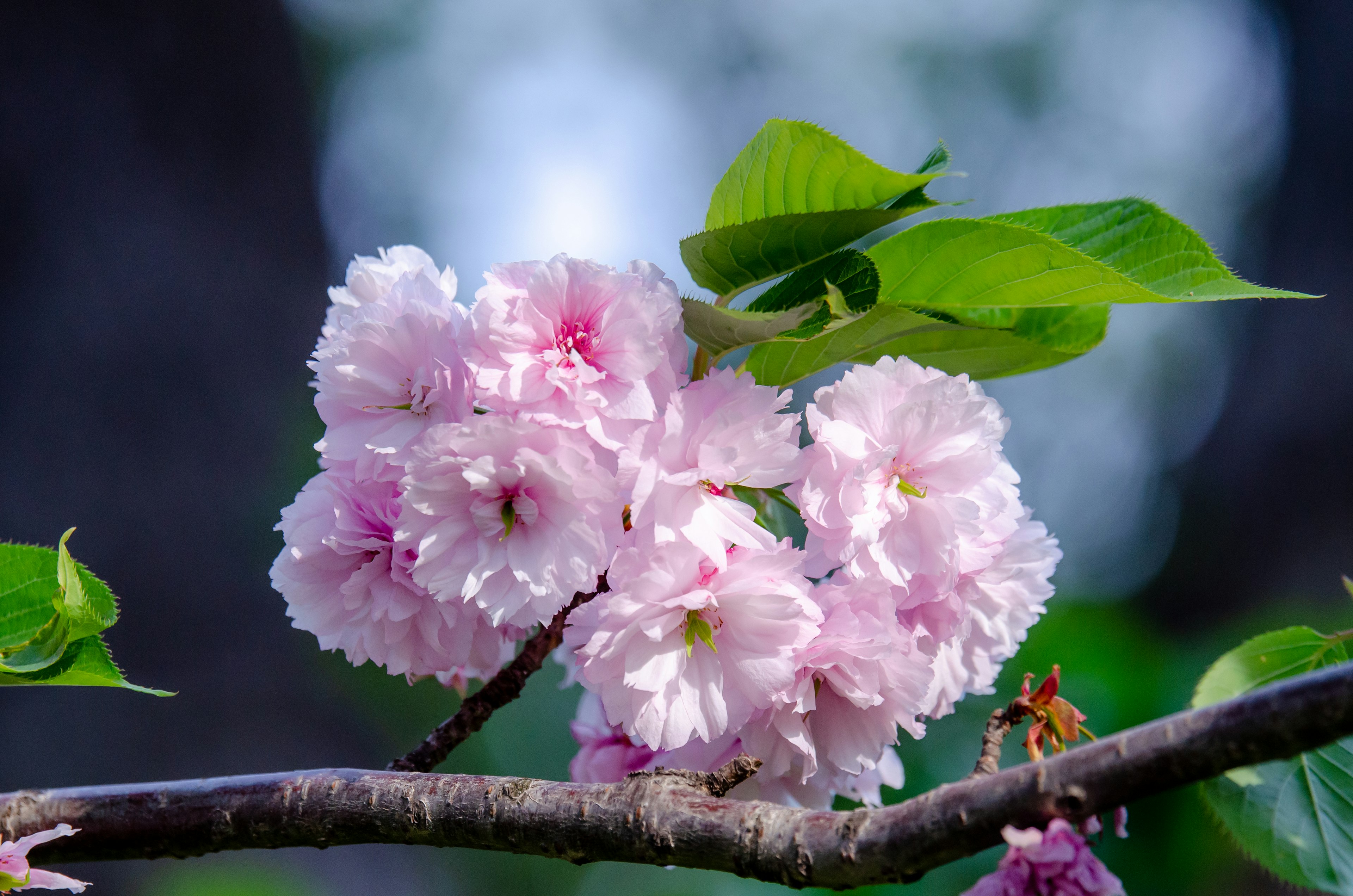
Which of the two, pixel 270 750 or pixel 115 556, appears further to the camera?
pixel 270 750

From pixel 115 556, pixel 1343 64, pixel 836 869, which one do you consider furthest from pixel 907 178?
pixel 1343 64

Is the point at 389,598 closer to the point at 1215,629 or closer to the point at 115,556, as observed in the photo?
the point at 115,556

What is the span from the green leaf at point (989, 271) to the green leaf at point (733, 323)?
58 mm

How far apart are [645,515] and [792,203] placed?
208mm

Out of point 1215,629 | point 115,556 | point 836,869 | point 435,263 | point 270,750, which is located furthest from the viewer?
point 1215,629

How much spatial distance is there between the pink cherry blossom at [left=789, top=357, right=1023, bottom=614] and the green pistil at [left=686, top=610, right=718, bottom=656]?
0.27 ft

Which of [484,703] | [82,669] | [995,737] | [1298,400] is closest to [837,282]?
[995,737]

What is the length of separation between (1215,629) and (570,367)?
9.12 feet

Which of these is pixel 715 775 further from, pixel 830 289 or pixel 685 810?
pixel 830 289

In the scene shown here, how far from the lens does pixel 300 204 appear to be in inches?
102

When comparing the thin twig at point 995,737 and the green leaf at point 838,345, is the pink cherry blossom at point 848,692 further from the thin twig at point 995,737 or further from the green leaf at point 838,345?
the green leaf at point 838,345

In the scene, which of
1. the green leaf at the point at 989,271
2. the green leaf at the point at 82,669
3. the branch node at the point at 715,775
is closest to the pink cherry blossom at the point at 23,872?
the green leaf at the point at 82,669

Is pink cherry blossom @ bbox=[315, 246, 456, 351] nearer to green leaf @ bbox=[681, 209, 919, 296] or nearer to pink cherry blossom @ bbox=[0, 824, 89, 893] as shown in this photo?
green leaf @ bbox=[681, 209, 919, 296]

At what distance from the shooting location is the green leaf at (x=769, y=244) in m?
0.47
